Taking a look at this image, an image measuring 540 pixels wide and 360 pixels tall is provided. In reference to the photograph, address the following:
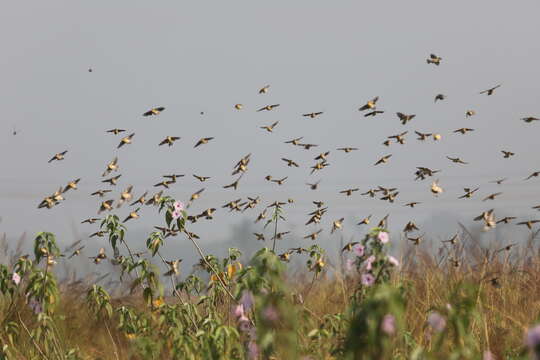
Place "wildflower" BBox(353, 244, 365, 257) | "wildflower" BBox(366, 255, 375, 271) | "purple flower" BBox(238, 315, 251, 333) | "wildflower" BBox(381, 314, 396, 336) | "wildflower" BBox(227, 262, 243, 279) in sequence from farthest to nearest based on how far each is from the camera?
"wildflower" BBox(227, 262, 243, 279) < "purple flower" BBox(238, 315, 251, 333) < "wildflower" BBox(353, 244, 365, 257) < "wildflower" BBox(366, 255, 375, 271) < "wildflower" BBox(381, 314, 396, 336)

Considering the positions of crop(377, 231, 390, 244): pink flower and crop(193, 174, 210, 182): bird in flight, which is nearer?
crop(377, 231, 390, 244): pink flower

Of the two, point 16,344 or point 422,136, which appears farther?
point 422,136

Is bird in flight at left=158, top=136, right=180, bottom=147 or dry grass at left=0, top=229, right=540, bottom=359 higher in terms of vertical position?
bird in flight at left=158, top=136, right=180, bottom=147

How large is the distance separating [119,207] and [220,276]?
1185 mm

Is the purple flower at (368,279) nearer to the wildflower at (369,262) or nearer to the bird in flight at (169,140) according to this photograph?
the wildflower at (369,262)

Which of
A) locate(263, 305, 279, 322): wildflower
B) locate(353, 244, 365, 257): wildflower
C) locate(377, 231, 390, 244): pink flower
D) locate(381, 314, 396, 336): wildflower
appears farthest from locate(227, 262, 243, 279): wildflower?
locate(381, 314, 396, 336): wildflower

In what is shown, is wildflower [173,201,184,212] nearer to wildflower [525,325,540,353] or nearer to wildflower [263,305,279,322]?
wildflower [263,305,279,322]

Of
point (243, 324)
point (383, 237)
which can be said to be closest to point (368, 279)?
point (383, 237)

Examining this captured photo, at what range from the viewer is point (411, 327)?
6.97 meters

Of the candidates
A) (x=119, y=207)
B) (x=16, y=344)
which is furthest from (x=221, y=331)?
(x=16, y=344)

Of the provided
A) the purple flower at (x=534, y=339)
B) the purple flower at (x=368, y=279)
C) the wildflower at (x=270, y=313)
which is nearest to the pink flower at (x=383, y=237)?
the purple flower at (x=368, y=279)

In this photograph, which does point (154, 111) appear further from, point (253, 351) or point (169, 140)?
point (253, 351)

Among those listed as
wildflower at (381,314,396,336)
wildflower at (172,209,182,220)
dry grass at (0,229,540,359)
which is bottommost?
dry grass at (0,229,540,359)

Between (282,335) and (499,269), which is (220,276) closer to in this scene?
(282,335)
